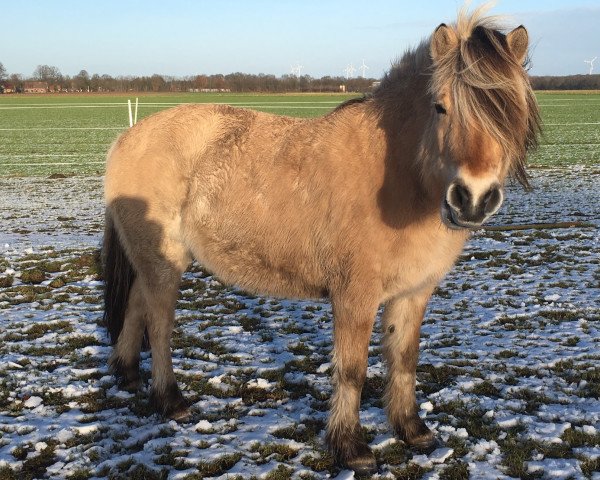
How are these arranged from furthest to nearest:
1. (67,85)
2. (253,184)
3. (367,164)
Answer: (67,85) < (253,184) < (367,164)

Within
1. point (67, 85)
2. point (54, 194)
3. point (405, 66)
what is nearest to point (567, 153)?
point (54, 194)

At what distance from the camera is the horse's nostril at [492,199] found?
2.57 meters

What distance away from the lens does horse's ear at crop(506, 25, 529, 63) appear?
2.87m

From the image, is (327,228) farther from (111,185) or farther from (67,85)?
(67,85)

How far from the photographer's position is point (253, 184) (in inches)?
145

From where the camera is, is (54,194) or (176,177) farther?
(54,194)

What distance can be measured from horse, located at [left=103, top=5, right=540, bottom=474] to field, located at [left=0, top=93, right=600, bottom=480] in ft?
1.09

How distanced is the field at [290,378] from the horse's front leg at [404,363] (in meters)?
0.14

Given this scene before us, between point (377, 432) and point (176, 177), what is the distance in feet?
8.20

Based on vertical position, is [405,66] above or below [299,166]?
above

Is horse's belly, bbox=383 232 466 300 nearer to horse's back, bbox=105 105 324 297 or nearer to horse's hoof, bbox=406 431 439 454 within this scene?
horse's back, bbox=105 105 324 297

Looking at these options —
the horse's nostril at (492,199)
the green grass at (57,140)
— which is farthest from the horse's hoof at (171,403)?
the green grass at (57,140)

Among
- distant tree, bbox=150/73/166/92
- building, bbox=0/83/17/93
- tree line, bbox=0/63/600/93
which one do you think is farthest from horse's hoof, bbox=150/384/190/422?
building, bbox=0/83/17/93

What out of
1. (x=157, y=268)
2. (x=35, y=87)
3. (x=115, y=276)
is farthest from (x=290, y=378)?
(x=35, y=87)
